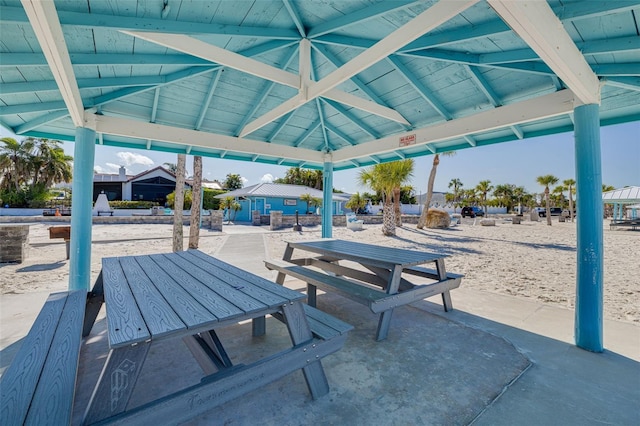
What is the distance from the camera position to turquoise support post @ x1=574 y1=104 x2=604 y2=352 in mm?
2816

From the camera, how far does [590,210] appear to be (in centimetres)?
282

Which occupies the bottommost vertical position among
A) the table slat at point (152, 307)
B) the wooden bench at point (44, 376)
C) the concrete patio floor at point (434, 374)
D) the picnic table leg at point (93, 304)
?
the concrete patio floor at point (434, 374)

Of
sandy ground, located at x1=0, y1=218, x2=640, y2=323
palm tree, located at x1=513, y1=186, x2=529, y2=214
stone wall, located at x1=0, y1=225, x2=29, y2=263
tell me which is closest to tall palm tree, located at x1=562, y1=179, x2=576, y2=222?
palm tree, located at x1=513, y1=186, x2=529, y2=214

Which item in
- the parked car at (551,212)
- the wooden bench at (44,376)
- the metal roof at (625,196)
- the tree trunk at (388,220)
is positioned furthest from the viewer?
the parked car at (551,212)

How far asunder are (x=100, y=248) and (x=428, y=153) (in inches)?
432

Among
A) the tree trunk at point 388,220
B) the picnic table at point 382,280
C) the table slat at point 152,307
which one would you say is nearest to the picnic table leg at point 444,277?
the picnic table at point 382,280

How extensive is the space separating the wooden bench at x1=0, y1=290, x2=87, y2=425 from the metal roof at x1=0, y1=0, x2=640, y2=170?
6.40ft

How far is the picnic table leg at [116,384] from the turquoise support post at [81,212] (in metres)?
3.15

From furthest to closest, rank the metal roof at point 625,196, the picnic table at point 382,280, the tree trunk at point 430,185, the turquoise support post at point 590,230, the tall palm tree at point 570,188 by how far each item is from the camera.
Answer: the tall palm tree at point 570,188
the metal roof at point 625,196
the tree trunk at point 430,185
the picnic table at point 382,280
the turquoise support post at point 590,230

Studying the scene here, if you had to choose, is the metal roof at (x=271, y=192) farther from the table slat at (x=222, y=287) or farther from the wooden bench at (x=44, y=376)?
the wooden bench at (x=44, y=376)

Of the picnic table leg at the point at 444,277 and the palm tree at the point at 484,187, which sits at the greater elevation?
the palm tree at the point at 484,187

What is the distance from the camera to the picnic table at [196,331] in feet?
4.50

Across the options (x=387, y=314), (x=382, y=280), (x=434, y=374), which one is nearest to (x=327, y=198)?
(x=382, y=280)

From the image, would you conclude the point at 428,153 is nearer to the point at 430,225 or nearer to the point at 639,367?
the point at 639,367
